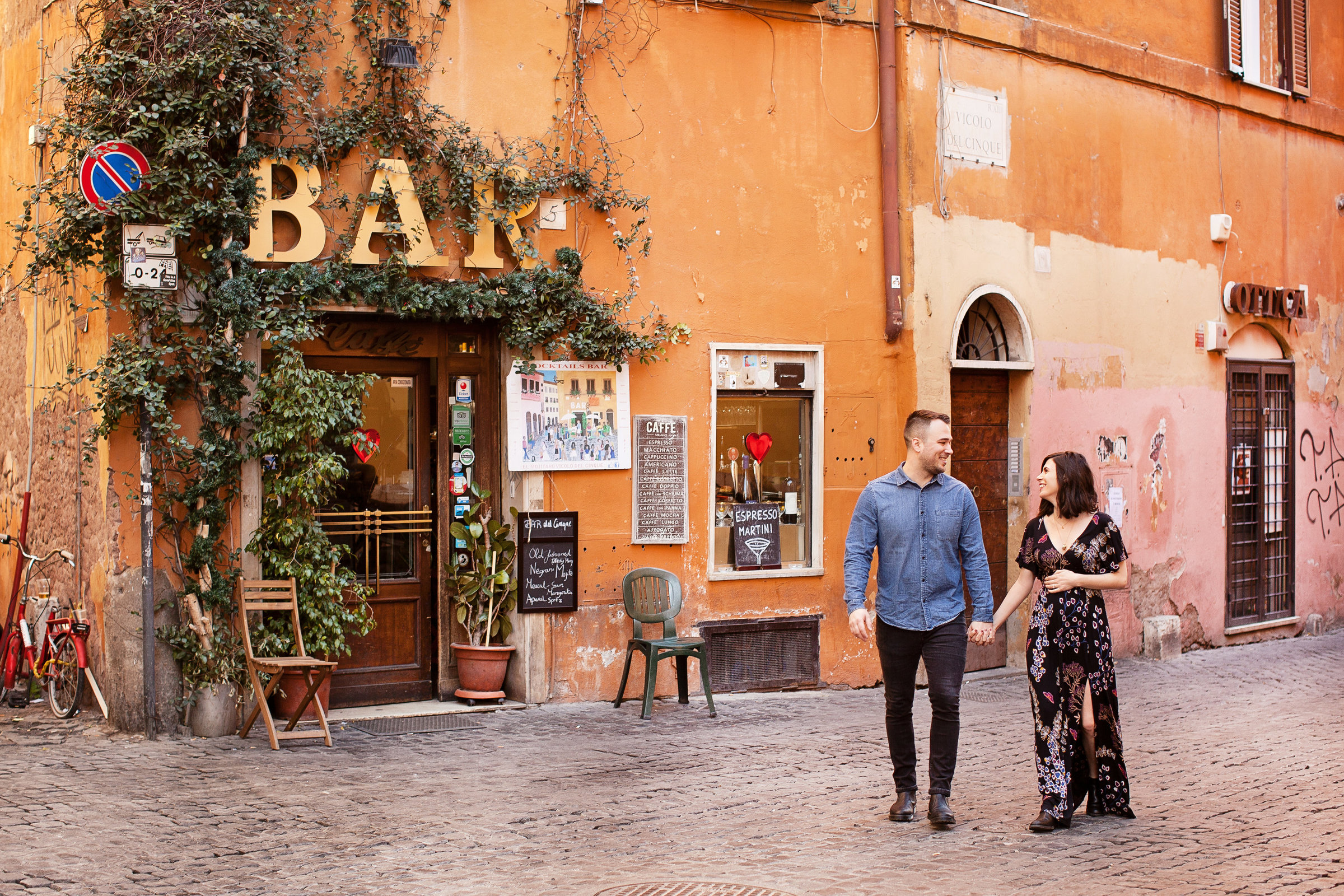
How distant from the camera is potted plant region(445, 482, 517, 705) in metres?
9.05

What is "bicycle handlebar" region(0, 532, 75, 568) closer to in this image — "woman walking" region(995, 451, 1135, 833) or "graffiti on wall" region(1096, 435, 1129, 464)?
"woman walking" region(995, 451, 1135, 833)

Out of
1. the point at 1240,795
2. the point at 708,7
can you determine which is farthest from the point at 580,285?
the point at 1240,795

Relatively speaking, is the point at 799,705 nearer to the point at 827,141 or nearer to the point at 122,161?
the point at 827,141

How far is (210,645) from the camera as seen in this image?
Result: 8.09 m

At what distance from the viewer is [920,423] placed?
6215 mm

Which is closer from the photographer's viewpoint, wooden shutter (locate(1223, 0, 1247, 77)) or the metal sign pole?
the metal sign pole

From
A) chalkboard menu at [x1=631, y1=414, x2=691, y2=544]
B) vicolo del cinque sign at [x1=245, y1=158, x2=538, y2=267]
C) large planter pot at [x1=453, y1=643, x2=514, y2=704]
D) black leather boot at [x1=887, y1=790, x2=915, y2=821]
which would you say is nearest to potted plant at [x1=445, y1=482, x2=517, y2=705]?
large planter pot at [x1=453, y1=643, x2=514, y2=704]

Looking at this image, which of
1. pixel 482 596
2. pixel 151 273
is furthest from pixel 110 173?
pixel 482 596

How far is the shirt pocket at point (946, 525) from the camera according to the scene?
6.19m

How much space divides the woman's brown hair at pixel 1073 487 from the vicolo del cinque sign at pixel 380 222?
4.08m

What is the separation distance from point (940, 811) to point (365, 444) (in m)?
4.68

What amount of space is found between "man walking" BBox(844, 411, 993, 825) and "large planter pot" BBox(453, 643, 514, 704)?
3512mm

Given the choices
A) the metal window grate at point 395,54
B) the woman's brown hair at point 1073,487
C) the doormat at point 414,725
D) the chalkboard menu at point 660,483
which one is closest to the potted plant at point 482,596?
the doormat at point 414,725

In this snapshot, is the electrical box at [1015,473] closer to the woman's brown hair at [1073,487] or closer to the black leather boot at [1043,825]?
the woman's brown hair at [1073,487]
